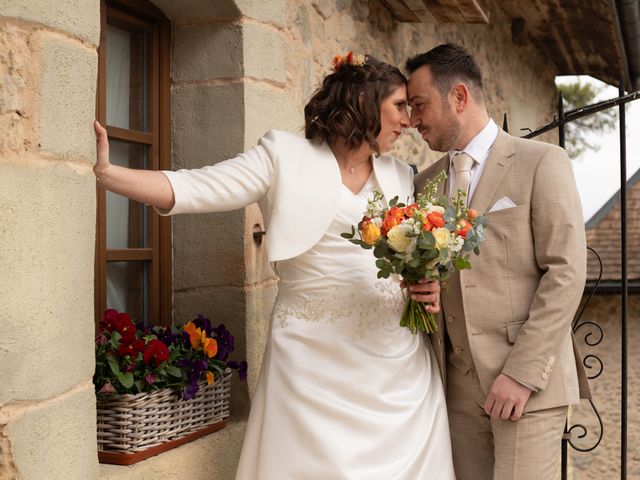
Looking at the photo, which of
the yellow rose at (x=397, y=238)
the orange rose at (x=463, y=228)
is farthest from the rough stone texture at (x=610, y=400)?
the yellow rose at (x=397, y=238)

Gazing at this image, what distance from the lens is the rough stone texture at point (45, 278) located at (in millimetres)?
1950

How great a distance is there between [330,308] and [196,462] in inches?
31.7

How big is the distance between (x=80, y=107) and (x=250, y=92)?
3.92 feet

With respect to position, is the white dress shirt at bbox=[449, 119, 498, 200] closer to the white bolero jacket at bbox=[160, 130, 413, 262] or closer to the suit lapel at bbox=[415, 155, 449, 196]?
the suit lapel at bbox=[415, 155, 449, 196]

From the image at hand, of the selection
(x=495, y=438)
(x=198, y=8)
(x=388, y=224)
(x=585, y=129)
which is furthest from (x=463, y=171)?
(x=585, y=129)

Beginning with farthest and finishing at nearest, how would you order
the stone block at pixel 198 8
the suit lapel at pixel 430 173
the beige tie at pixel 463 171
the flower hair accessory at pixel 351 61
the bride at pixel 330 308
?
the stone block at pixel 198 8 < the suit lapel at pixel 430 173 < the beige tie at pixel 463 171 < the flower hair accessory at pixel 351 61 < the bride at pixel 330 308

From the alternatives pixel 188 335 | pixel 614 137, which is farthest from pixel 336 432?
pixel 614 137

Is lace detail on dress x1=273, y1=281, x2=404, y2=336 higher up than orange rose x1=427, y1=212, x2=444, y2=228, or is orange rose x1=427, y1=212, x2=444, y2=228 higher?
orange rose x1=427, y1=212, x2=444, y2=228

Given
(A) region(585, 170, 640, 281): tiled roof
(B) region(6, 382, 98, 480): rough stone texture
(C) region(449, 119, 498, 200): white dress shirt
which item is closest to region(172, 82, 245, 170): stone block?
(C) region(449, 119, 498, 200): white dress shirt

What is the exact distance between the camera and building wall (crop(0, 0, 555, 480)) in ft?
6.50

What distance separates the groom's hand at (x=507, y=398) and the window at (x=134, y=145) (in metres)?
1.40

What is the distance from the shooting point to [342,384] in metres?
2.50

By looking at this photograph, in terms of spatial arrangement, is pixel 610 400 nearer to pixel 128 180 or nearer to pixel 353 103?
pixel 353 103

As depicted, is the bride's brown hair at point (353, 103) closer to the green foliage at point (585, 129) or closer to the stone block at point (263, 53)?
the stone block at point (263, 53)
